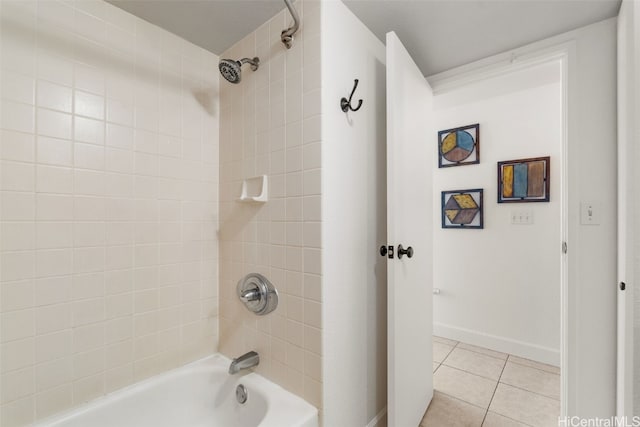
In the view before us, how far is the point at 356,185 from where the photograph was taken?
132cm

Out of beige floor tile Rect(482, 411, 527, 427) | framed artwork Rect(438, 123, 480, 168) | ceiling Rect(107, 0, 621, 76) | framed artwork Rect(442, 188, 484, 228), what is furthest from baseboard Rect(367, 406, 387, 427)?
framed artwork Rect(438, 123, 480, 168)

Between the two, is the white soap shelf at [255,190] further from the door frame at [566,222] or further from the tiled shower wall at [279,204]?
the door frame at [566,222]

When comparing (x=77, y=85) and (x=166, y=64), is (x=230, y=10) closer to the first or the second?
(x=166, y=64)

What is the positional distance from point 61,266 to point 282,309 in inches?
36.1

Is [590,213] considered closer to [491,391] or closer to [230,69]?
[491,391]

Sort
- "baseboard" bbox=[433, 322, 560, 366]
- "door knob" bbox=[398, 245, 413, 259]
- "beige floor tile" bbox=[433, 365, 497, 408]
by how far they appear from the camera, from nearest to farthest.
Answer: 1. "door knob" bbox=[398, 245, 413, 259]
2. "beige floor tile" bbox=[433, 365, 497, 408]
3. "baseboard" bbox=[433, 322, 560, 366]

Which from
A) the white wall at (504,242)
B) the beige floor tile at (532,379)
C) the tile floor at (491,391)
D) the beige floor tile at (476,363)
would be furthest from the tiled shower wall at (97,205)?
the beige floor tile at (532,379)

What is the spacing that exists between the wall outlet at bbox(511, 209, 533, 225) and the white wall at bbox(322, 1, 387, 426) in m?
1.53

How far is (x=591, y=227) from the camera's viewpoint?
4.41ft

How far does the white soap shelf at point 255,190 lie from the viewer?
131 centimetres

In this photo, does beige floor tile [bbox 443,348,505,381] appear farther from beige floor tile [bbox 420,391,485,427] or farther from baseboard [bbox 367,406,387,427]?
baseboard [bbox 367,406,387,427]

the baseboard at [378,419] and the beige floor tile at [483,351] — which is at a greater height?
the baseboard at [378,419]

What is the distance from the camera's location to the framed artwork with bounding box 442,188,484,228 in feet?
8.25

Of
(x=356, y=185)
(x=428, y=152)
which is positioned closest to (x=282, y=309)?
(x=356, y=185)
